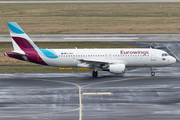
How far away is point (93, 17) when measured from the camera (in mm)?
121438

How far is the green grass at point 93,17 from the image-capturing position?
329 feet

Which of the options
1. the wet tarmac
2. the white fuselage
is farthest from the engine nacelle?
the white fuselage

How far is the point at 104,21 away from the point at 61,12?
27.3m

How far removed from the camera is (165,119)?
2881cm

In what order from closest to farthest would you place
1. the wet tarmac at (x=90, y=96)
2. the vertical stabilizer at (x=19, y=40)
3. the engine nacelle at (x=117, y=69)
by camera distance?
1. the wet tarmac at (x=90, y=96)
2. the engine nacelle at (x=117, y=69)
3. the vertical stabilizer at (x=19, y=40)

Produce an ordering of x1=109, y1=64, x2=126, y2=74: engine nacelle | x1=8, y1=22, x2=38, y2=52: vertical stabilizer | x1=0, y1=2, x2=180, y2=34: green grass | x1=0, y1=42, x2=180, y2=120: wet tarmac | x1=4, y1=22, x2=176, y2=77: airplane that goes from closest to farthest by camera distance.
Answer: x1=0, y1=42, x2=180, y2=120: wet tarmac < x1=109, y1=64, x2=126, y2=74: engine nacelle < x1=4, y1=22, x2=176, y2=77: airplane < x1=8, y1=22, x2=38, y2=52: vertical stabilizer < x1=0, y1=2, x2=180, y2=34: green grass

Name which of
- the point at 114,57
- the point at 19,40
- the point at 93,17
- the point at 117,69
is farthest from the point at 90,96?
the point at 93,17

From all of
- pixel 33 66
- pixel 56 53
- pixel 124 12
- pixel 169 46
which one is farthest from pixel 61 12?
pixel 56 53

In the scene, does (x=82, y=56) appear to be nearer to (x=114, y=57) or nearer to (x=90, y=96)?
(x=114, y=57)

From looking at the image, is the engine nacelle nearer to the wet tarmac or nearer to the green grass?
the wet tarmac

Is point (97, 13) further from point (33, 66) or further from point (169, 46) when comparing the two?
point (33, 66)

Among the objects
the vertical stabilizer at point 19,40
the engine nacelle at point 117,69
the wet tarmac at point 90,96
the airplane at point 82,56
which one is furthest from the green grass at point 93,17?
the engine nacelle at point 117,69

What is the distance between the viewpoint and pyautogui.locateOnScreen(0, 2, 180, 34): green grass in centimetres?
10031

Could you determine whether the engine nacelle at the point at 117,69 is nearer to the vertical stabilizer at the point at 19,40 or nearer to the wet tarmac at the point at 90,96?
the wet tarmac at the point at 90,96
